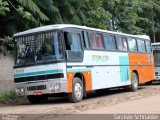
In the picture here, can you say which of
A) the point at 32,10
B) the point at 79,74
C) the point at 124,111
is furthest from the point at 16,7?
the point at 124,111

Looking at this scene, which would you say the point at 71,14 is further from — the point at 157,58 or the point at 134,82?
the point at 157,58

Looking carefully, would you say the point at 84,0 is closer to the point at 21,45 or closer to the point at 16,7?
the point at 16,7

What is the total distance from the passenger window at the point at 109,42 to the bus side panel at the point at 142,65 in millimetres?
2070

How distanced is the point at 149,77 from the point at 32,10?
9.33 m

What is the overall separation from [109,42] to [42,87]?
5.38 meters

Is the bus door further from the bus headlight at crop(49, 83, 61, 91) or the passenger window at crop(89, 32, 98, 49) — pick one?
the passenger window at crop(89, 32, 98, 49)

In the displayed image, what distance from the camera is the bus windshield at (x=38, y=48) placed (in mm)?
16016

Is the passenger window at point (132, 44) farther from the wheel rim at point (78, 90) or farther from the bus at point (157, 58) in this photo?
the wheel rim at point (78, 90)

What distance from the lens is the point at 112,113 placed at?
12.6 metres

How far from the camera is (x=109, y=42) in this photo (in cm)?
2034

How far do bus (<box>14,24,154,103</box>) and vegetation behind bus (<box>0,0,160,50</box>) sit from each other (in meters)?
1.97

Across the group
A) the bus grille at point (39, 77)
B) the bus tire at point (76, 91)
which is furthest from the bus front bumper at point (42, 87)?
the bus tire at point (76, 91)

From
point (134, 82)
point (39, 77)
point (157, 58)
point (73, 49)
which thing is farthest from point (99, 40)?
point (157, 58)

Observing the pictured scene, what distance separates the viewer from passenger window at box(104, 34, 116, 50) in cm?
1999
